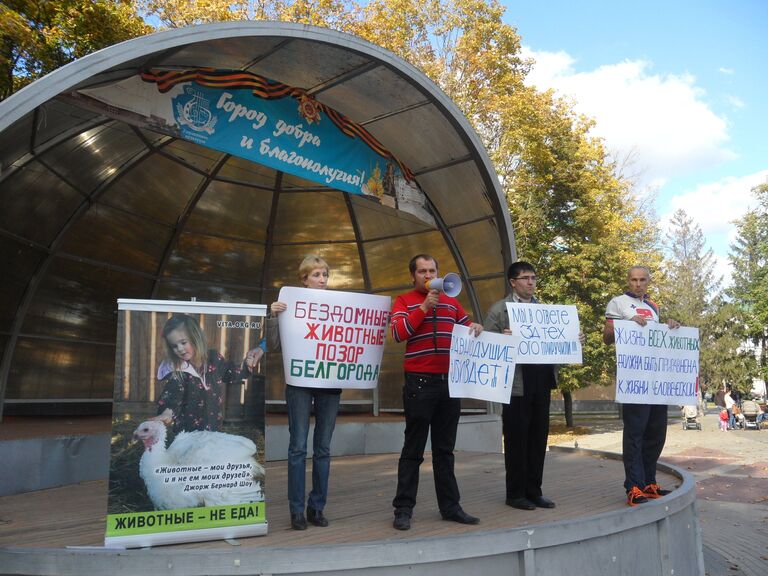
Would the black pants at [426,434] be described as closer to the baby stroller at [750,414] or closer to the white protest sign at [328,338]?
the white protest sign at [328,338]

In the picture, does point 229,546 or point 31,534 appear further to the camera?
point 31,534

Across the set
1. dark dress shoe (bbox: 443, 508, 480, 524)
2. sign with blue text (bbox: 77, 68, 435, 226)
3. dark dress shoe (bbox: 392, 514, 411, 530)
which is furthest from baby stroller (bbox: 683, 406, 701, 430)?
dark dress shoe (bbox: 392, 514, 411, 530)

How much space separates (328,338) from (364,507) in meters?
1.73

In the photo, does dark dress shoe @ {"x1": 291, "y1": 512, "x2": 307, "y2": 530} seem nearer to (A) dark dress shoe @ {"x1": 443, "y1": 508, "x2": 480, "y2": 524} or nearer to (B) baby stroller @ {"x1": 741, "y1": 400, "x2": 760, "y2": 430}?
(A) dark dress shoe @ {"x1": 443, "y1": 508, "x2": 480, "y2": 524}

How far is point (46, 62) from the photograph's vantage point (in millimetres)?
13727

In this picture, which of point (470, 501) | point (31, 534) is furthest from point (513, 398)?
point (31, 534)

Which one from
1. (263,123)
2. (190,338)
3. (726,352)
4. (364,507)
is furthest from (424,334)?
(726,352)

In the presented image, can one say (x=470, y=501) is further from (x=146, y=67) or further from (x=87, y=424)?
(x=87, y=424)

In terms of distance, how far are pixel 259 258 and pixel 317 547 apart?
9.14 meters

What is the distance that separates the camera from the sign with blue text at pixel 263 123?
7.14 meters

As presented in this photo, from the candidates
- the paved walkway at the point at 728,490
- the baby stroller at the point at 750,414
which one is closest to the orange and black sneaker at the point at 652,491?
the paved walkway at the point at 728,490

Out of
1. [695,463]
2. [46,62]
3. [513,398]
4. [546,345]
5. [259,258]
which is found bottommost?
[695,463]

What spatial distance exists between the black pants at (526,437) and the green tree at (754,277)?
35.8m

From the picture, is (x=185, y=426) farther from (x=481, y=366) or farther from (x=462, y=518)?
(x=481, y=366)
